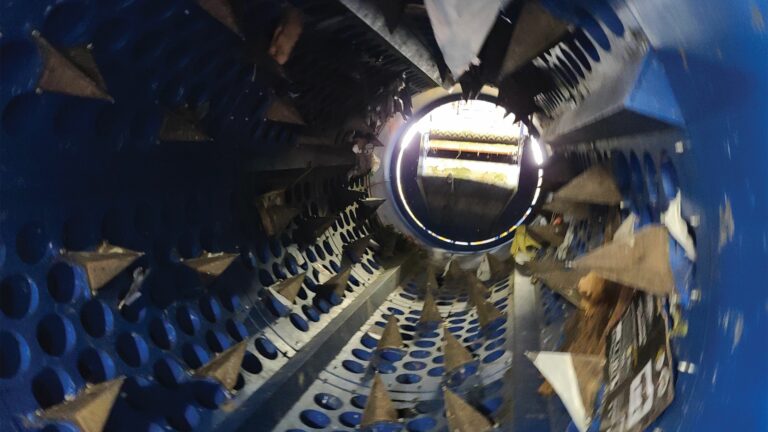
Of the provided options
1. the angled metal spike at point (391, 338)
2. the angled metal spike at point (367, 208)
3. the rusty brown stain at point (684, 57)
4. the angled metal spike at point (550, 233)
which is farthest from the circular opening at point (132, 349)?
the angled metal spike at point (367, 208)

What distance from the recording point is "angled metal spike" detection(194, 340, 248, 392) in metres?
1.11

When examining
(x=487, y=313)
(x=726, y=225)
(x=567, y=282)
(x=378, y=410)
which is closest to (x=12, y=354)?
(x=378, y=410)

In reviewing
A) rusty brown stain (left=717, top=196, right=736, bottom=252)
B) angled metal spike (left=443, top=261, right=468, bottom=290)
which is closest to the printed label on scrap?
rusty brown stain (left=717, top=196, right=736, bottom=252)

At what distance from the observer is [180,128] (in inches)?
44.4

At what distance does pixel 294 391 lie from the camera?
1.27 meters

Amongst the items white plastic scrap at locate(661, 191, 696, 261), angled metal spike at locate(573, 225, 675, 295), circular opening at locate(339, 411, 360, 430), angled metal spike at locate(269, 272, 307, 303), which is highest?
white plastic scrap at locate(661, 191, 696, 261)

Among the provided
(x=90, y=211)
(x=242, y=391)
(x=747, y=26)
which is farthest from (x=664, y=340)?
(x=90, y=211)

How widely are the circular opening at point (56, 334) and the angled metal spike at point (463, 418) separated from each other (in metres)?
0.63

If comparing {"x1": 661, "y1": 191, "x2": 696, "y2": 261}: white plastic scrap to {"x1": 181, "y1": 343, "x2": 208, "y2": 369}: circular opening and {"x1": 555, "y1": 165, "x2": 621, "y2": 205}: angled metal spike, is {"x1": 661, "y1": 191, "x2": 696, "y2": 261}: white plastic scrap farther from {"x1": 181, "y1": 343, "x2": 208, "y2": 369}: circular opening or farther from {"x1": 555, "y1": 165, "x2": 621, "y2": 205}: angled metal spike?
{"x1": 181, "y1": 343, "x2": 208, "y2": 369}: circular opening

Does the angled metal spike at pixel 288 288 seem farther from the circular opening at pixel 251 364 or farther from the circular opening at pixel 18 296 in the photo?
the circular opening at pixel 18 296

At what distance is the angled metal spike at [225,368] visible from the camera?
1.11m

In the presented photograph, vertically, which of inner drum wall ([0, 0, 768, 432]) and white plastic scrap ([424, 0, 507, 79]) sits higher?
white plastic scrap ([424, 0, 507, 79])

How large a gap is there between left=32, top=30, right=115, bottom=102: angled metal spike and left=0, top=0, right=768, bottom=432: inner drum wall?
0.04 ft

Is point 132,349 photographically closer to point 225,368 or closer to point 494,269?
point 225,368
